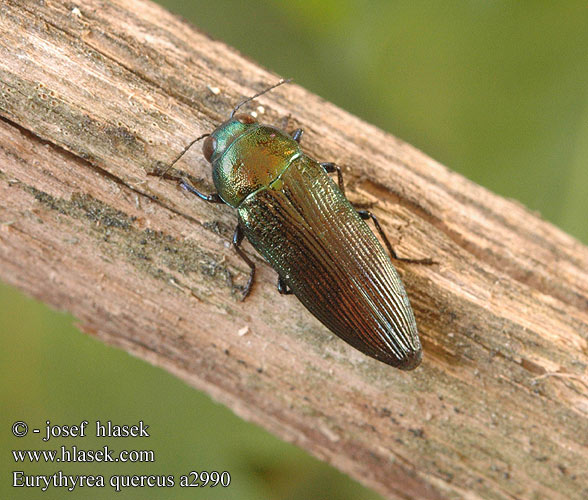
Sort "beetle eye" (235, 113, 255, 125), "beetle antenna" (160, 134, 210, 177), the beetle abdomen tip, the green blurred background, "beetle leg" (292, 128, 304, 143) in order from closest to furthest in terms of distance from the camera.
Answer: the beetle abdomen tip → "beetle antenna" (160, 134, 210, 177) → "beetle eye" (235, 113, 255, 125) → "beetle leg" (292, 128, 304, 143) → the green blurred background

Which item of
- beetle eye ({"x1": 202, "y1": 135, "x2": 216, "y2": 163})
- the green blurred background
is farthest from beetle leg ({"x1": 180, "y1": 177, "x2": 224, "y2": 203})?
the green blurred background

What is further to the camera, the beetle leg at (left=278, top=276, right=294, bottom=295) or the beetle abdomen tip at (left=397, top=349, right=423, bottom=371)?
the beetle leg at (left=278, top=276, right=294, bottom=295)

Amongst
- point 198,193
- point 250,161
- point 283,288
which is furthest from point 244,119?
point 283,288

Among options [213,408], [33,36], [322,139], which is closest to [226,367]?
[213,408]

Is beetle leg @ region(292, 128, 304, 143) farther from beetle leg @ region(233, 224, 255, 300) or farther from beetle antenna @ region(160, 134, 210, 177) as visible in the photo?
beetle leg @ region(233, 224, 255, 300)

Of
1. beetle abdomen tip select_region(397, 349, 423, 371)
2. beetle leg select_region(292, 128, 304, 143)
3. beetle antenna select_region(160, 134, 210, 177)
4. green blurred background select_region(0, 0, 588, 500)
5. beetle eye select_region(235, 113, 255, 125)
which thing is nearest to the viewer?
beetle abdomen tip select_region(397, 349, 423, 371)

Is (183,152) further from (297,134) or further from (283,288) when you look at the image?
(283,288)

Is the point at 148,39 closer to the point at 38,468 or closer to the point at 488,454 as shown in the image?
the point at 38,468
